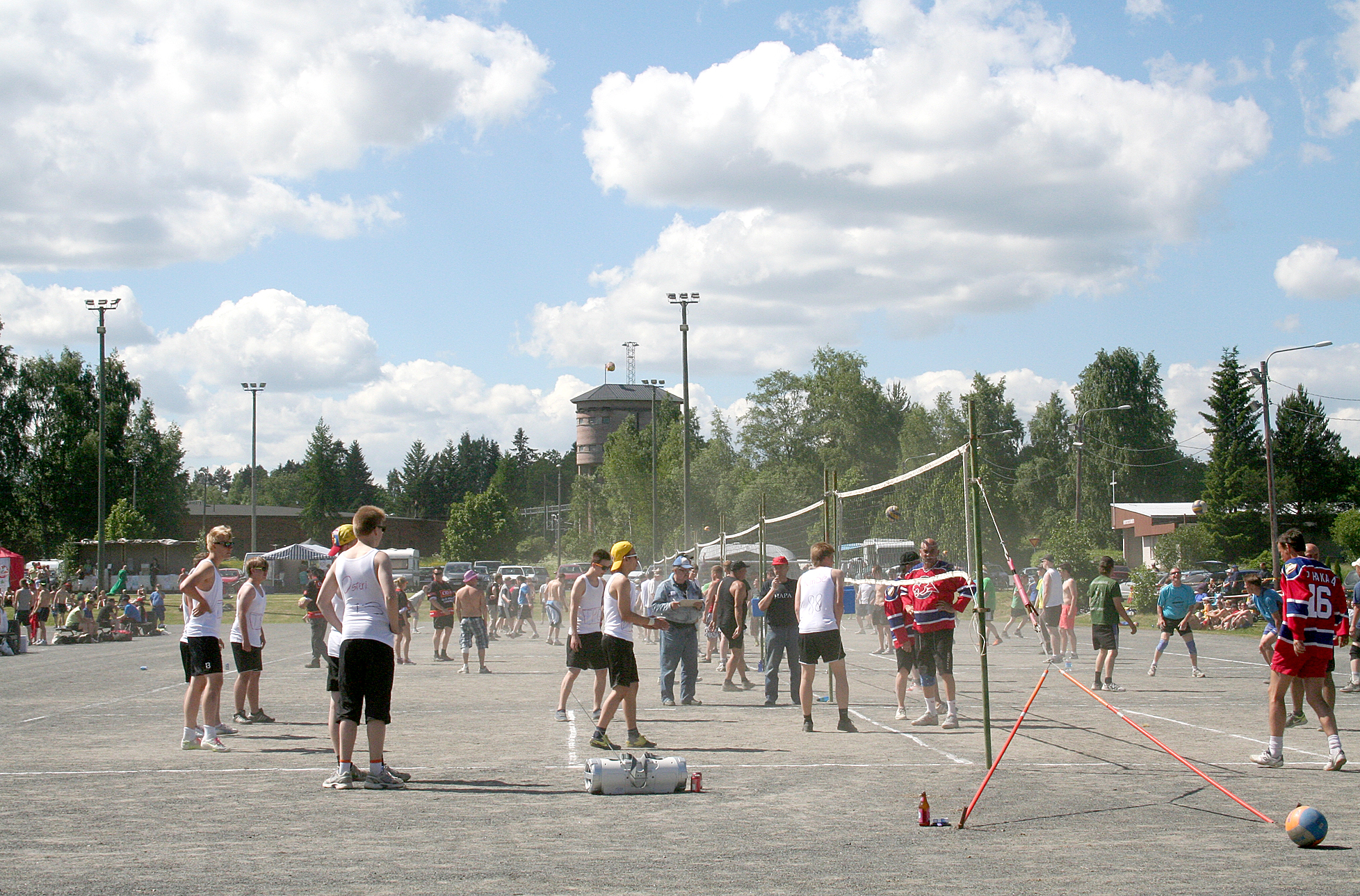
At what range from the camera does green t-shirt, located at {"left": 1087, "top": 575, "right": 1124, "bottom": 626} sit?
15.2 meters

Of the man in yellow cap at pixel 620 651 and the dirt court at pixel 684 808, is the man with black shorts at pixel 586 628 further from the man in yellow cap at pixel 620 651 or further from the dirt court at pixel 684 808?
the dirt court at pixel 684 808

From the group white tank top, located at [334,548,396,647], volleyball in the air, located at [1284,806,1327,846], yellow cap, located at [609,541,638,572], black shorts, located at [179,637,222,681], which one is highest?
yellow cap, located at [609,541,638,572]

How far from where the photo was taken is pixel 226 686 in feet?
54.0

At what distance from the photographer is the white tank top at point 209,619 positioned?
32.7ft

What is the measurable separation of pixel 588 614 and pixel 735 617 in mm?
5781

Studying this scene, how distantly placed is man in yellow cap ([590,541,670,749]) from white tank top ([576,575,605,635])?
0.53 metres

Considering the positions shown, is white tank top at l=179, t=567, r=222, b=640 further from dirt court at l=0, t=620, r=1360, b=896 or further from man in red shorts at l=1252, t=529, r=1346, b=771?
man in red shorts at l=1252, t=529, r=1346, b=771

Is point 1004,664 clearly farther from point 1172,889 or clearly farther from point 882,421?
point 882,421

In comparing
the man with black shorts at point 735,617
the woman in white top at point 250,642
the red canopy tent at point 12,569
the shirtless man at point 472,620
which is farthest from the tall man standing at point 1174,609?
the red canopy tent at point 12,569

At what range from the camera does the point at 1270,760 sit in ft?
29.1

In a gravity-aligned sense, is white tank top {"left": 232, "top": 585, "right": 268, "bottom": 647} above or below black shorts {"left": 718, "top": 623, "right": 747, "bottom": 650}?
above

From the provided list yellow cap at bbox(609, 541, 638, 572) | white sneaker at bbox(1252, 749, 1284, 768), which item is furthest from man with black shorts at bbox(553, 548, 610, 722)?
white sneaker at bbox(1252, 749, 1284, 768)

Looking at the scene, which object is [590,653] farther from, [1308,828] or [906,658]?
[1308,828]

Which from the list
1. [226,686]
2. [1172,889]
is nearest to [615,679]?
[1172,889]
